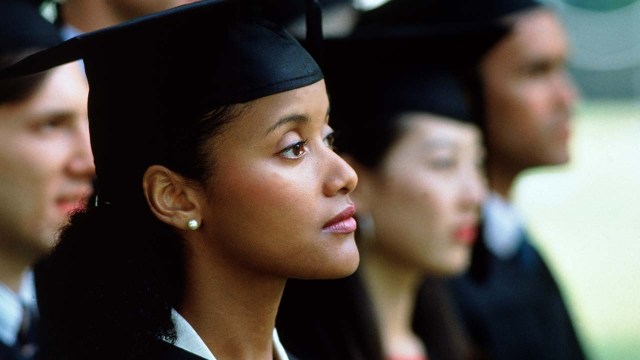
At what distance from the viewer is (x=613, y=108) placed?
18.0 meters

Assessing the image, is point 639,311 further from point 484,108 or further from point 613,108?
point 613,108

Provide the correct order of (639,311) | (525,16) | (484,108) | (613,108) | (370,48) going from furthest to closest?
(613,108)
(639,311)
(525,16)
(484,108)
(370,48)

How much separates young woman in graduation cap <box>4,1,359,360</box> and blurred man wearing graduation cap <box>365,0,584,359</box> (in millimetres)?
2347

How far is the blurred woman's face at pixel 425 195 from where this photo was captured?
385cm

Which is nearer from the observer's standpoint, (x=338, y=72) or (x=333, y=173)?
(x=333, y=173)

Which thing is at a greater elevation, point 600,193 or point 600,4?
point 600,193

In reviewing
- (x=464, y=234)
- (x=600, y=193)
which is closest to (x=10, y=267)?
(x=464, y=234)

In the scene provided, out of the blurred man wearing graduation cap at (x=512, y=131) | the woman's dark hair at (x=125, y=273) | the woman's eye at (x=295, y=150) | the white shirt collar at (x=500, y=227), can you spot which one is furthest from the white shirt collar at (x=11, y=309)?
the white shirt collar at (x=500, y=227)

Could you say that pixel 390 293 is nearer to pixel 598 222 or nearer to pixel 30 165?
pixel 30 165

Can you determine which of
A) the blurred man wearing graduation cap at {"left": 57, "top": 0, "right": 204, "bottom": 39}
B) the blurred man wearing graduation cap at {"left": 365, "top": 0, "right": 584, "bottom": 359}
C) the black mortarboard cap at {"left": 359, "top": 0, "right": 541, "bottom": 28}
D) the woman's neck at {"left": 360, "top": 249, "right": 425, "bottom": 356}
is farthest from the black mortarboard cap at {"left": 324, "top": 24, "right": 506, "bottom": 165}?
the blurred man wearing graduation cap at {"left": 57, "top": 0, "right": 204, "bottom": 39}

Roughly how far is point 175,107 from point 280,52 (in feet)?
0.76

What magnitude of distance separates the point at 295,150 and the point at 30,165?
3.53ft

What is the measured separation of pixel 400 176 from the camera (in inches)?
152

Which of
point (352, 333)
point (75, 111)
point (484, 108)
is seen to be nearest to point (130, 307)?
point (75, 111)
